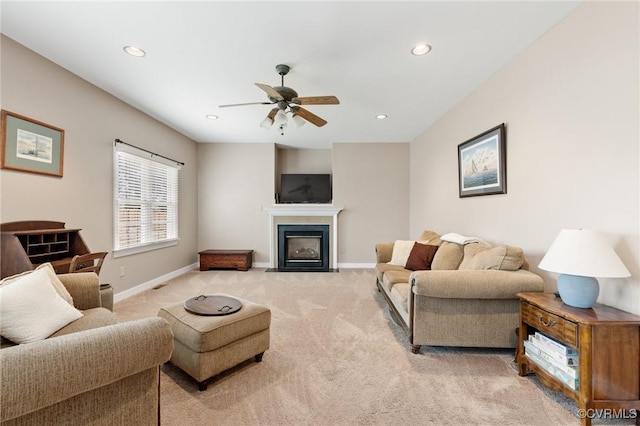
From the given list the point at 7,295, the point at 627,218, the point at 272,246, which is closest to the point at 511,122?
the point at 627,218

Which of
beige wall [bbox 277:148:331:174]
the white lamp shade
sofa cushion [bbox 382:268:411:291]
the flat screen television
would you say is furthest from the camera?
beige wall [bbox 277:148:331:174]

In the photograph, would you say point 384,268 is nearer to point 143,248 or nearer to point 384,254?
point 384,254

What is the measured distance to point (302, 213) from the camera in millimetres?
5777

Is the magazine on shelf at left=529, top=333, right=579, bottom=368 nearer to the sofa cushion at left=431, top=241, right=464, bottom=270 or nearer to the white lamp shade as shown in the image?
the white lamp shade

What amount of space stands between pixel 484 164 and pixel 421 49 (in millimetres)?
1449

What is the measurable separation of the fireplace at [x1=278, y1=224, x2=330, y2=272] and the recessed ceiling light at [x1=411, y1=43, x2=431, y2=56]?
3.79m

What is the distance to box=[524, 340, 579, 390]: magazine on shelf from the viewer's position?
161 cm

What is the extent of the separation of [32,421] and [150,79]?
10.5 ft

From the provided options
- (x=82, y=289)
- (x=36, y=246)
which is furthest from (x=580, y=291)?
(x=36, y=246)

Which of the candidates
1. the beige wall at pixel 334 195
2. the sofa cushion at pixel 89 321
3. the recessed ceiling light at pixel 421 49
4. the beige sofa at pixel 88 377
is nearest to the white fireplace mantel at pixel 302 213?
the beige wall at pixel 334 195

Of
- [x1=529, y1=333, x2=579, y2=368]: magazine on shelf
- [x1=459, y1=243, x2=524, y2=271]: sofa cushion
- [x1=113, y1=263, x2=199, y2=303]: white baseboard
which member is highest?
[x1=459, y1=243, x2=524, y2=271]: sofa cushion

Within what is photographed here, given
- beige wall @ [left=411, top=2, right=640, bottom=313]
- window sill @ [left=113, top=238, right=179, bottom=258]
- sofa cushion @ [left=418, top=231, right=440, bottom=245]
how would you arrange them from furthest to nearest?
sofa cushion @ [left=418, top=231, right=440, bottom=245]
window sill @ [left=113, top=238, right=179, bottom=258]
beige wall @ [left=411, top=2, right=640, bottom=313]

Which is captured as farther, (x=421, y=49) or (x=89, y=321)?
(x=421, y=49)

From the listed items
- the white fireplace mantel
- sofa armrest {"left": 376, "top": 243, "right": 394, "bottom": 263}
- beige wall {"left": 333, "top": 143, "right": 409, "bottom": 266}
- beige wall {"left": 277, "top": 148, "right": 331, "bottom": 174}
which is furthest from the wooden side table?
beige wall {"left": 277, "top": 148, "right": 331, "bottom": 174}
